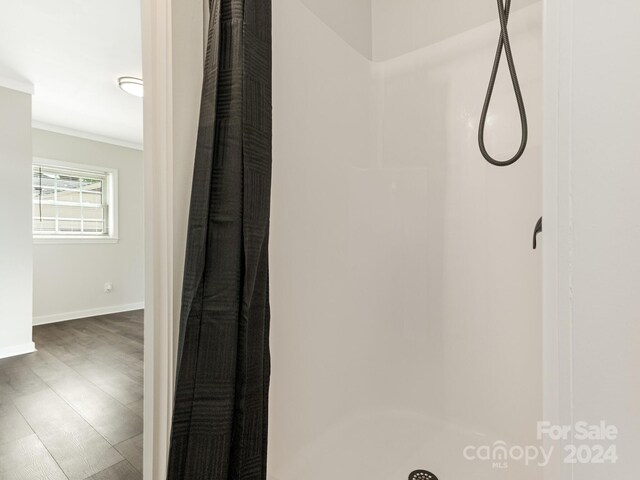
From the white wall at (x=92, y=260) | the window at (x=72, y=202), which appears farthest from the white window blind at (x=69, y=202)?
the white wall at (x=92, y=260)

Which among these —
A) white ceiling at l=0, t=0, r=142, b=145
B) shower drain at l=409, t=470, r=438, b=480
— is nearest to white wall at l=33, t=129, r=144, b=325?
white ceiling at l=0, t=0, r=142, b=145

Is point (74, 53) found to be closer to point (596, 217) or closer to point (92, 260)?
point (92, 260)

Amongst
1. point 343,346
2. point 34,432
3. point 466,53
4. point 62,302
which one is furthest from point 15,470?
point 62,302

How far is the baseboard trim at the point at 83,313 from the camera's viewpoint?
3.63 meters

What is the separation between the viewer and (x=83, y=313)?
3.97 meters

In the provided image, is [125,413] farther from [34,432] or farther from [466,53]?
[466,53]

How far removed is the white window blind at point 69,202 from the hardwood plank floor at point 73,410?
4.71 feet

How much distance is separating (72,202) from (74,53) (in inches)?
95.8

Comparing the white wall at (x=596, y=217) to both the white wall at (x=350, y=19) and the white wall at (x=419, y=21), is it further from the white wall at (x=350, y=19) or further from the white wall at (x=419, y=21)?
the white wall at (x=419, y=21)

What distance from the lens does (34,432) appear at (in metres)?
1.66

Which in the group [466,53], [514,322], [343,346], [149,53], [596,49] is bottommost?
[343,346]

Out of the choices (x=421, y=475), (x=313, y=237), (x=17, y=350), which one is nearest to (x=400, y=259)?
(x=313, y=237)

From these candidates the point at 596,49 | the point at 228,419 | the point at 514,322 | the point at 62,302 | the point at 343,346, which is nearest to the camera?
the point at 596,49

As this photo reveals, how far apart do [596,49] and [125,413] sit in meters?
2.40
